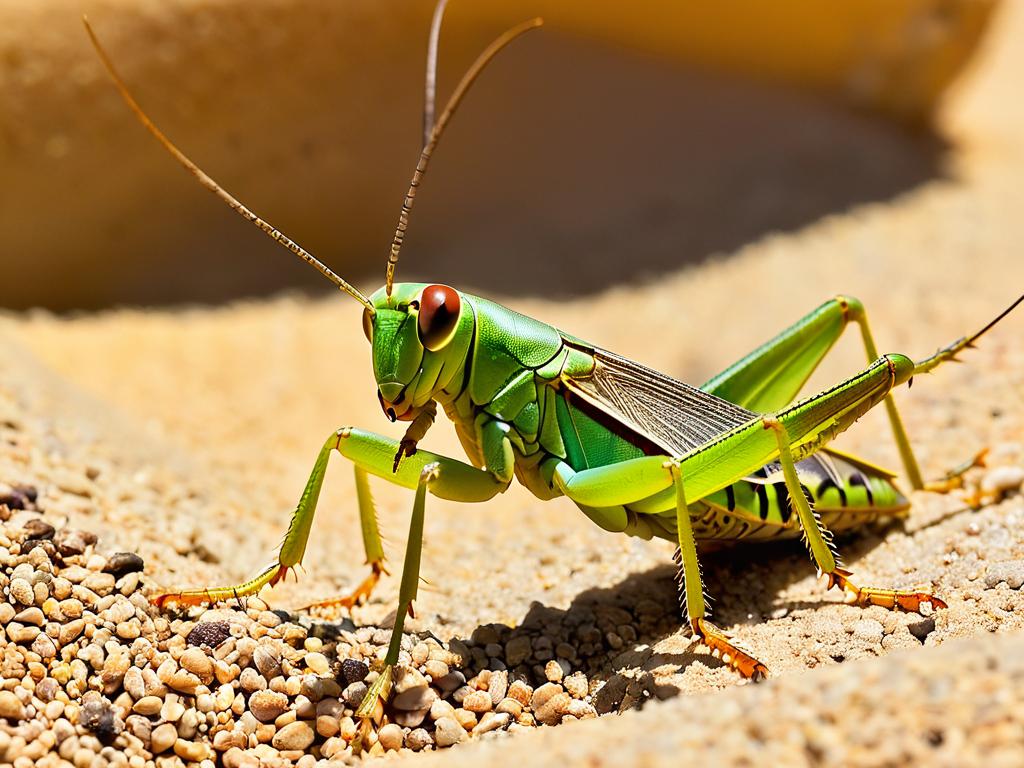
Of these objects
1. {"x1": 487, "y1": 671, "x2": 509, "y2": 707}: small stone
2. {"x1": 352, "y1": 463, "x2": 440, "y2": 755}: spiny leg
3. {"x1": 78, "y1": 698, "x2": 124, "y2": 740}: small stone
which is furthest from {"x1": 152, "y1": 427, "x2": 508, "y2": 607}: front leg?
{"x1": 487, "y1": 671, "x2": 509, "y2": 707}: small stone

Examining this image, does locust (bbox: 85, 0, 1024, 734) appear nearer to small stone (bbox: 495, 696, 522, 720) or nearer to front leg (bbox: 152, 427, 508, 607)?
front leg (bbox: 152, 427, 508, 607)

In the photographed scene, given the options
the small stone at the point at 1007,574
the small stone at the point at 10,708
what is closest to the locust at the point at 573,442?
the small stone at the point at 1007,574

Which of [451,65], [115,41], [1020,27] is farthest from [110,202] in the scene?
[1020,27]

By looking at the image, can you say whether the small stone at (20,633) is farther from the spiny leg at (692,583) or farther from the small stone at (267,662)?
the spiny leg at (692,583)

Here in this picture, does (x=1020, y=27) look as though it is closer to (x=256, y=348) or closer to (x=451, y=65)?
(x=451, y=65)

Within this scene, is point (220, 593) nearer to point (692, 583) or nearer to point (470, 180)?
point (692, 583)
